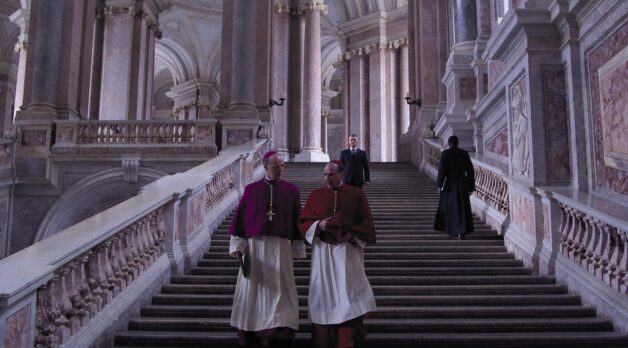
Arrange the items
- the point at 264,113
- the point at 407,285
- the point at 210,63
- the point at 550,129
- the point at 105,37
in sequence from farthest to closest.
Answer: the point at 210,63, the point at 105,37, the point at 264,113, the point at 550,129, the point at 407,285

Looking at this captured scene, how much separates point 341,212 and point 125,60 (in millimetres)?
15610

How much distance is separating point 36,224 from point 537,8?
11.4m

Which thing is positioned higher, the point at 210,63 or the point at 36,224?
the point at 210,63

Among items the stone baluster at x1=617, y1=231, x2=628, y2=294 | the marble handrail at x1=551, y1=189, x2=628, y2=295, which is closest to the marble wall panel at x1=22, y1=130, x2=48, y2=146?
the marble handrail at x1=551, y1=189, x2=628, y2=295

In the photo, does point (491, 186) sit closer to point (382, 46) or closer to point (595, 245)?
point (595, 245)

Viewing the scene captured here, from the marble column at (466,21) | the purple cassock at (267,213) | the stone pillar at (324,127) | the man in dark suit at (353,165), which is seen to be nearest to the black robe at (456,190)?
the man in dark suit at (353,165)

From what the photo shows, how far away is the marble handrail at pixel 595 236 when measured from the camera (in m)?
4.45

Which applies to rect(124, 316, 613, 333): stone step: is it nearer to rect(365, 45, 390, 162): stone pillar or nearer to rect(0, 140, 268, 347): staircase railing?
rect(0, 140, 268, 347): staircase railing

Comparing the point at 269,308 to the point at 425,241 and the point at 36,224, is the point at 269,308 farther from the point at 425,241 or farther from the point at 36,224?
the point at 36,224

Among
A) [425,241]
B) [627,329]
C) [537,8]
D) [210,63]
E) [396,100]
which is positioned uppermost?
[210,63]

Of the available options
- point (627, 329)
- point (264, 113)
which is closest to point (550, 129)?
point (627, 329)

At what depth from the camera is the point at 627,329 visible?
4273mm

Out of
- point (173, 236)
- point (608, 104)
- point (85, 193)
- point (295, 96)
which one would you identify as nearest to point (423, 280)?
point (608, 104)

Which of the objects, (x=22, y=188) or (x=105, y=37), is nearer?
(x=22, y=188)
